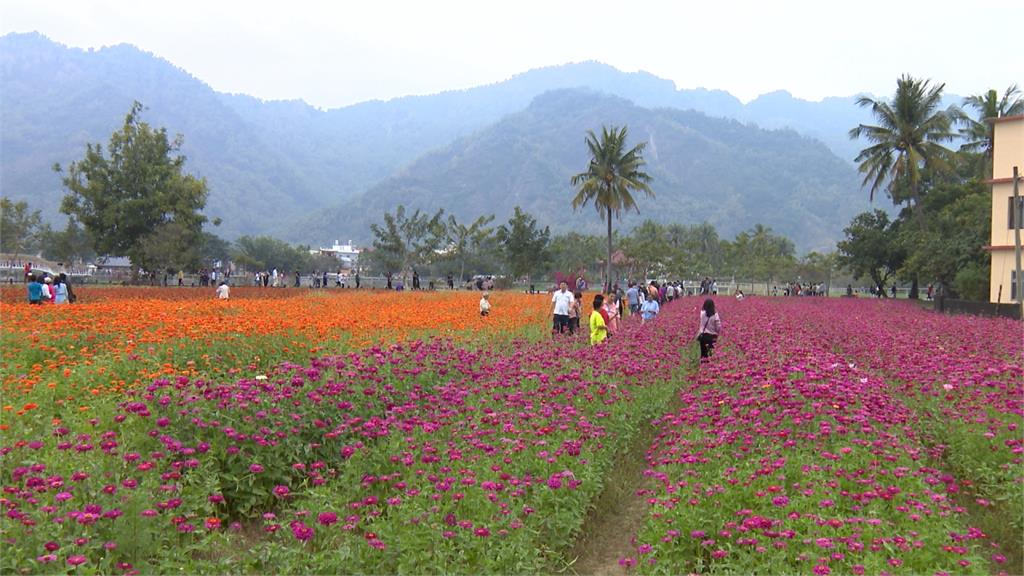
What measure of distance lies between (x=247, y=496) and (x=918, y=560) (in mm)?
4738

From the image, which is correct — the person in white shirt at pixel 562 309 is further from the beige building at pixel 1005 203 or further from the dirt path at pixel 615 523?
the beige building at pixel 1005 203

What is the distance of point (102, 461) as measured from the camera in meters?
5.23

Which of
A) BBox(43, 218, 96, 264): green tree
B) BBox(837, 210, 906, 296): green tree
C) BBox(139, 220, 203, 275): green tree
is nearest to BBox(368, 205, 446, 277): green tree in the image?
BBox(139, 220, 203, 275): green tree

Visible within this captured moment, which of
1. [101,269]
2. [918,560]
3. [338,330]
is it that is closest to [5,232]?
[101,269]

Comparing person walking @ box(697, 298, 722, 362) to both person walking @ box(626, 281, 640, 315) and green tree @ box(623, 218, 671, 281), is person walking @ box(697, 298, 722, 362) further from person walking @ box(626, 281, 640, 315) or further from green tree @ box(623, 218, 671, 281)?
green tree @ box(623, 218, 671, 281)

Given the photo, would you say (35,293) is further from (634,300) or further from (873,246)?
(873,246)

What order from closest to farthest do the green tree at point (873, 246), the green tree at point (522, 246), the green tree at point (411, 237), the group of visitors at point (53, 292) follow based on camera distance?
the group of visitors at point (53, 292) < the green tree at point (873, 246) < the green tree at point (522, 246) < the green tree at point (411, 237)

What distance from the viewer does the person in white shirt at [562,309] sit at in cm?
1667

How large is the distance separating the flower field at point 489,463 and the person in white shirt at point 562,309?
20.4 feet

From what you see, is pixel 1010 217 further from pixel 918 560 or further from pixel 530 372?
pixel 918 560

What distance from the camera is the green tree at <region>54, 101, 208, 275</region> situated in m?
46.6

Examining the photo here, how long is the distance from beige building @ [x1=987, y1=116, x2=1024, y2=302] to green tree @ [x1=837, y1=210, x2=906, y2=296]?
18.3 metres

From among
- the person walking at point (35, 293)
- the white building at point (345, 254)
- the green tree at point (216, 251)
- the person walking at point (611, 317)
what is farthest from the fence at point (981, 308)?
the green tree at point (216, 251)

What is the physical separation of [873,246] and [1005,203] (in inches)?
824
